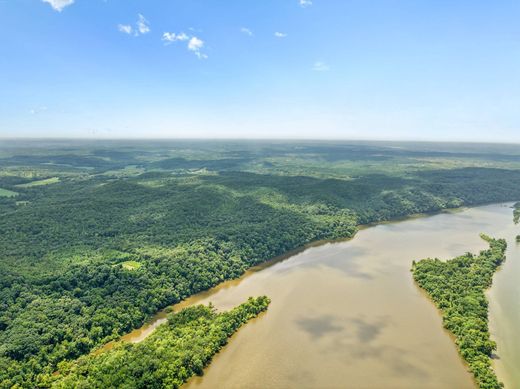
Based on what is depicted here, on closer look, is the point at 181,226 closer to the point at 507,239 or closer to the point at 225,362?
the point at 225,362

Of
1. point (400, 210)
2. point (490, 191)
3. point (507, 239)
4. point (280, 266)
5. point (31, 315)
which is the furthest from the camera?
point (490, 191)

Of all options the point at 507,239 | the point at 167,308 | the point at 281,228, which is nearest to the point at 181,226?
the point at 281,228

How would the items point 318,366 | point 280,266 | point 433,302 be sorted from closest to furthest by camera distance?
point 318,366 → point 433,302 → point 280,266

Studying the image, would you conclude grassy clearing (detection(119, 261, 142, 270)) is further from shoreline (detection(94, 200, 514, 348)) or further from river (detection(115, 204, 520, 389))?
river (detection(115, 204, 520, 389))

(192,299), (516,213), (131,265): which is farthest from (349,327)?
(516,213)

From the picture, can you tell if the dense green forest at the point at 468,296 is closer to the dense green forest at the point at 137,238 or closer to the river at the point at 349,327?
the river at the point at 349,327

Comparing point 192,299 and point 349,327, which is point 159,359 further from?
point 349,327

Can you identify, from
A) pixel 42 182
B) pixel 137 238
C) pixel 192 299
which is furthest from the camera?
pixel 42 182

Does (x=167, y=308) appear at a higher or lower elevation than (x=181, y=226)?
lower
